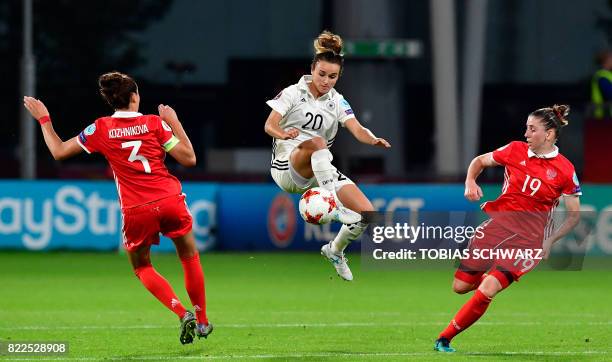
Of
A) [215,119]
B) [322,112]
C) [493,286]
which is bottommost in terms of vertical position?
[215,119]

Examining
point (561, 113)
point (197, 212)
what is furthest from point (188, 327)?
point (197, 212)

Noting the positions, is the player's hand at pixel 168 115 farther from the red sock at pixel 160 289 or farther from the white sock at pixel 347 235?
the white sock at pixel 347 235

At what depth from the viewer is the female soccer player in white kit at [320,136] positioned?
1173 cm

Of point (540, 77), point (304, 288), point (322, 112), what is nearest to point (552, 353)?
point (322, 112)

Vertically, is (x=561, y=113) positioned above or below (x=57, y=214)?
above

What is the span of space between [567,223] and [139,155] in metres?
3.20

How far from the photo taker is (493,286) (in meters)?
10.9

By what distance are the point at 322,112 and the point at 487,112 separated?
82.8 feet

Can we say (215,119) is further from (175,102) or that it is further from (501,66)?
(501,66)

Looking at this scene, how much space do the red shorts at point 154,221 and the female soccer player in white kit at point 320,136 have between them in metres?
1.19

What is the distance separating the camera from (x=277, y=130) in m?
11.2

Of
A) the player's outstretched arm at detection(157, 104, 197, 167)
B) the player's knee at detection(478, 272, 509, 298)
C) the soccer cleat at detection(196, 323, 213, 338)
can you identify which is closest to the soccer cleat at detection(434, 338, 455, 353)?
the player's knee at detection(478, 272, 509, 298)

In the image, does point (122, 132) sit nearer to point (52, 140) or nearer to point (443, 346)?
point (52, 140)

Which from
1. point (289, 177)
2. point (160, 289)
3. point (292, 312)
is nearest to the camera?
point (160, 289)
